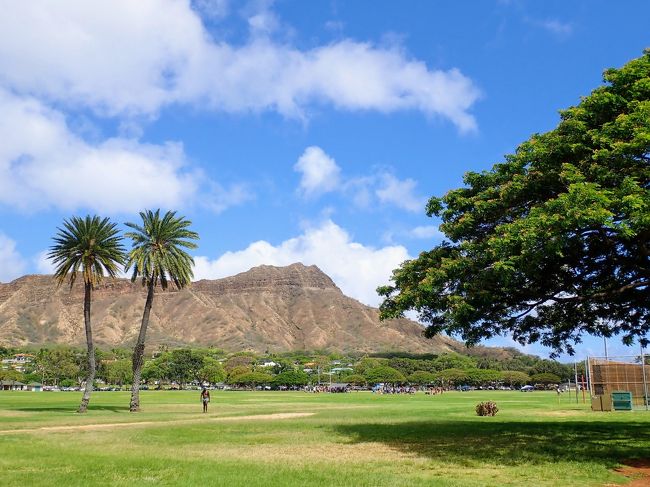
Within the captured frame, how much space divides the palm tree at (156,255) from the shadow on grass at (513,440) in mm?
26298

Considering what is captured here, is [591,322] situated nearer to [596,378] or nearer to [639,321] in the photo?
[639,321]

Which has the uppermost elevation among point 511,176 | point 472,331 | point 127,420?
Result: point 511,176

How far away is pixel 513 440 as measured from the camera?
24250mm

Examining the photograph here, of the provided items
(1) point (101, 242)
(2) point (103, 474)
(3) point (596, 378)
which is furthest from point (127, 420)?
(3) point (596, 378)

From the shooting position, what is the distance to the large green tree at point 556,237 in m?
17.0

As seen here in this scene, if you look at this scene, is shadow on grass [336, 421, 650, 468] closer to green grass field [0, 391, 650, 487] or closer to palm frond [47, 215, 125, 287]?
green grass field [0, 391, 650, 487]

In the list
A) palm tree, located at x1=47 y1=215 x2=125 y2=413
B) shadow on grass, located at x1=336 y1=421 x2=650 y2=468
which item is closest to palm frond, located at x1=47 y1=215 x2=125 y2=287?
palm tree, located at x1=47 y1=215 x2=125 y2=413

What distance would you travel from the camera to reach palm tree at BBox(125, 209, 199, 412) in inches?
2047

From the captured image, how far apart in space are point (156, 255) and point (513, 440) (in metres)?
36.3

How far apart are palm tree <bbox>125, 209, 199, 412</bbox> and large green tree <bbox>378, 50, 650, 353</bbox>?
32.1 m

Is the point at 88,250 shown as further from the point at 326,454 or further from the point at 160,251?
the point at 326,454

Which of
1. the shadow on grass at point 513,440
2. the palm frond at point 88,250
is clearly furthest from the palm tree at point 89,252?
the shadow on grass at point 513,440

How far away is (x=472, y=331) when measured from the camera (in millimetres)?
24047

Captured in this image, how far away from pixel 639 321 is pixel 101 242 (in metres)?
42.0
